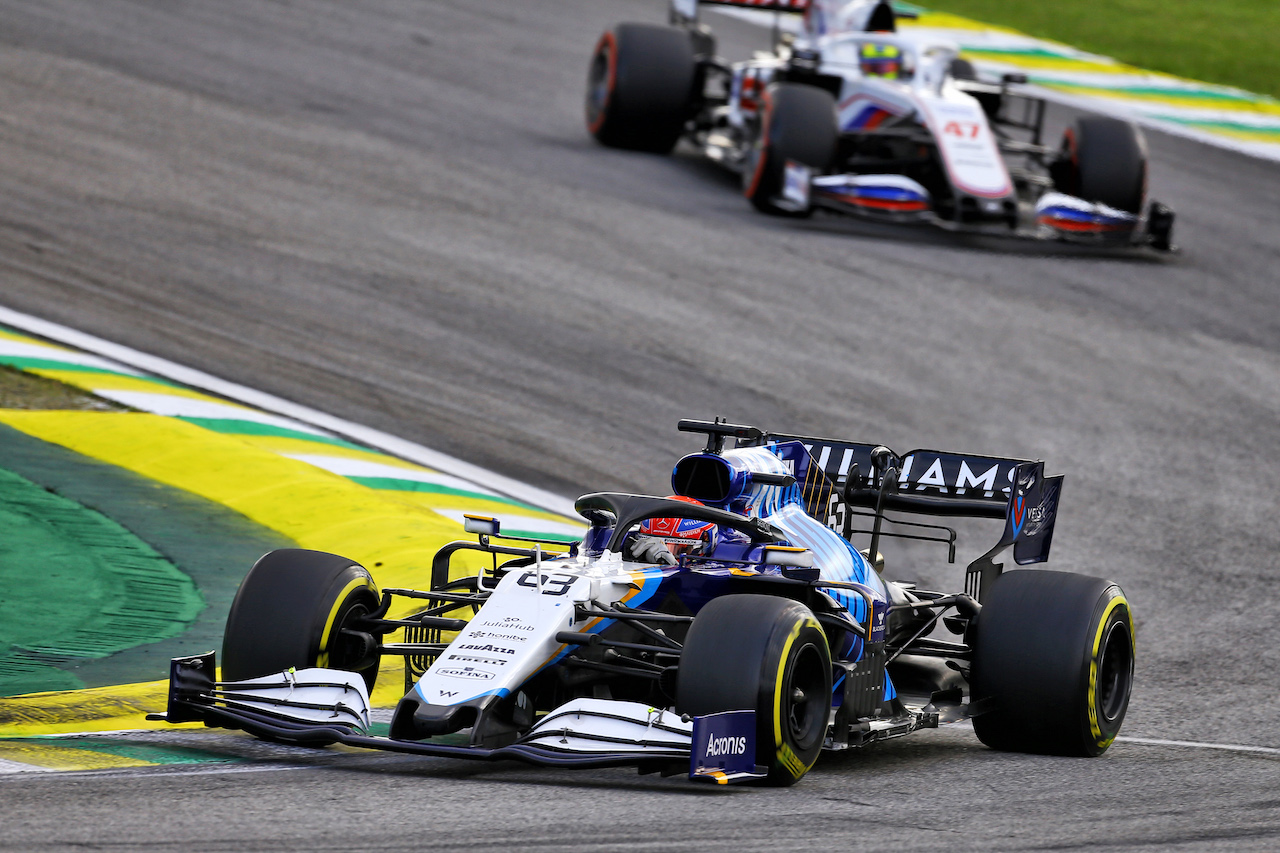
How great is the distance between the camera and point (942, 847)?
5.27 meters

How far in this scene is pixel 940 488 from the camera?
8.05 meters

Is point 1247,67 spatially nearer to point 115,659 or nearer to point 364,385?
point 364,385

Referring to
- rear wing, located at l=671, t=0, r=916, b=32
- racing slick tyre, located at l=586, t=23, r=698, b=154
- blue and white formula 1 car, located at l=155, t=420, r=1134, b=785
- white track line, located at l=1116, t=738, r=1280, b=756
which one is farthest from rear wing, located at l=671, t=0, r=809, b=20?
white track line, located at l=1116, t=738, r=1280, b=756

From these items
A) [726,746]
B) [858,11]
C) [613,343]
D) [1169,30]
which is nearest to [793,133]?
[858,11]

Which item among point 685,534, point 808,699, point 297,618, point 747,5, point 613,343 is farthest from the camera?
point 747,5

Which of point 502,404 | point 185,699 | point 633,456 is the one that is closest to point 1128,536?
point 633,456

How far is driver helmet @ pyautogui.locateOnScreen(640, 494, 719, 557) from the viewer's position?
6.95 meters

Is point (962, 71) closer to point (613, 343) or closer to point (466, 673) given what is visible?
point (613, 343)

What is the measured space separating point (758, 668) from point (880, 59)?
13.6 m

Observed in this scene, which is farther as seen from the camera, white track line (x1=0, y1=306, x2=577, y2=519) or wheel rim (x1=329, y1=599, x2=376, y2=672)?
white track line (x1=0, y1=306, x2=577, y2=519)

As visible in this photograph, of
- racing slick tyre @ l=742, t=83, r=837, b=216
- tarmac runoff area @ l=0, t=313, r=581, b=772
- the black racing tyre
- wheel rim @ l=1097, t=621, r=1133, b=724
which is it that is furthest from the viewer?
the black racing tyre

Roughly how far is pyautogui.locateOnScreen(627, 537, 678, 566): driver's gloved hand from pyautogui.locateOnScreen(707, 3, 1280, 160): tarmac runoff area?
→ 17.1 metres

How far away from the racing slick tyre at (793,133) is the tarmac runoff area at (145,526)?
23.1 feet

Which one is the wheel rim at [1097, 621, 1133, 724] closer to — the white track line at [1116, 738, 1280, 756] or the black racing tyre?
the white track line at [1116, 738, 1280, 756]
